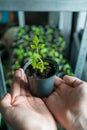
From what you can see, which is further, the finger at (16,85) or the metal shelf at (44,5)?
the finger at (16,85)

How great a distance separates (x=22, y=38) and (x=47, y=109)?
2.36ft

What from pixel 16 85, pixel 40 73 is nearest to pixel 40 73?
pixel 40 73

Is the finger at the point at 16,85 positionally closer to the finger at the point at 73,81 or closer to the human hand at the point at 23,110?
the human hand at the point at 23,110

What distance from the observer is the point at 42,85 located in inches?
27.6

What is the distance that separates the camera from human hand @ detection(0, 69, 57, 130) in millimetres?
611

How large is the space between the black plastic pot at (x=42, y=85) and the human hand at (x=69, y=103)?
0.03 metres

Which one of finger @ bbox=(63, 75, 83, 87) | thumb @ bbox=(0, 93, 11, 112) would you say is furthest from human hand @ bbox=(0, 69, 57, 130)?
finger @ bbox=(63, 75, 83, 87)

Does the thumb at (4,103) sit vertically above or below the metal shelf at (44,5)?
below

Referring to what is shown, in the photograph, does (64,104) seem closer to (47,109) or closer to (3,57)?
(47,109)

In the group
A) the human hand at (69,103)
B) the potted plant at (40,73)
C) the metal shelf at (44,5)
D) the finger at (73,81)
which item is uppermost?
the metal shelf at (44,5)

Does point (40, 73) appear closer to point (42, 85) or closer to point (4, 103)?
point (42, 85)

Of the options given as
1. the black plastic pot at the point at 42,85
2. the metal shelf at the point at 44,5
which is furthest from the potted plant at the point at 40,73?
the metal shelf at the point at 44,5

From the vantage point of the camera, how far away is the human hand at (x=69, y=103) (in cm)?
65

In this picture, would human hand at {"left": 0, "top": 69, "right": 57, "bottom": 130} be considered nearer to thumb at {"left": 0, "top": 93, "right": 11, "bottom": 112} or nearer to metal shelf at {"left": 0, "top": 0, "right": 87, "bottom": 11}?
thumb at {"left": 0, "top": 93, "right": 11, "bottom": 112}
